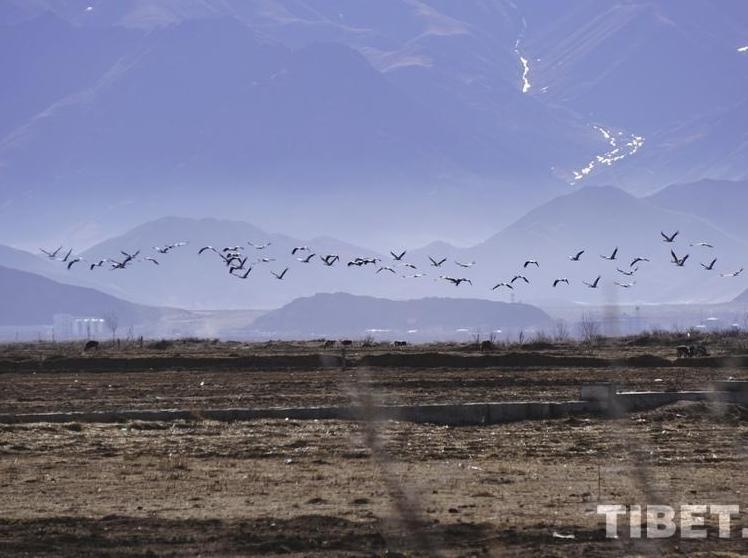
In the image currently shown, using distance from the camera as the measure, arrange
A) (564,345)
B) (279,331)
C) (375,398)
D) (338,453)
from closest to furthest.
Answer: (338,453) < (375,398) < (564,345) < (279,331)

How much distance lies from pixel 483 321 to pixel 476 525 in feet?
587

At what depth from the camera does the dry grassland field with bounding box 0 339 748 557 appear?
1502cm

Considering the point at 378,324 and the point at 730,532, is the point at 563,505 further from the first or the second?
the point at 378,324

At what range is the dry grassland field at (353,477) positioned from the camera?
1502 centimetres

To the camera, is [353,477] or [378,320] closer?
[353,477]

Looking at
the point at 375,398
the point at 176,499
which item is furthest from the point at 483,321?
the point at 176,499

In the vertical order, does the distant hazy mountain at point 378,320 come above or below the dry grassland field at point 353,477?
above

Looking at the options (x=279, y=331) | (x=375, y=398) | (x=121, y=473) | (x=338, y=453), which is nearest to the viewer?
(x=121, y=473)

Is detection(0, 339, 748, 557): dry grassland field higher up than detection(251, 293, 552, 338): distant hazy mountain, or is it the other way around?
detection(251, 293, 552, 338): distant hazy mountain

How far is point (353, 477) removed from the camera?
19625 mm

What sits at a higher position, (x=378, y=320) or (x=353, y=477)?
(x=378, y=320)

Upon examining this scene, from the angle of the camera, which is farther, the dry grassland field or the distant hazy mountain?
the distant hazy mountain

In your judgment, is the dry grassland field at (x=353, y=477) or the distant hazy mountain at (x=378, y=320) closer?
the dry grassland field at (x=353, y=477)

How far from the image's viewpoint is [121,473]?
20.2 m
